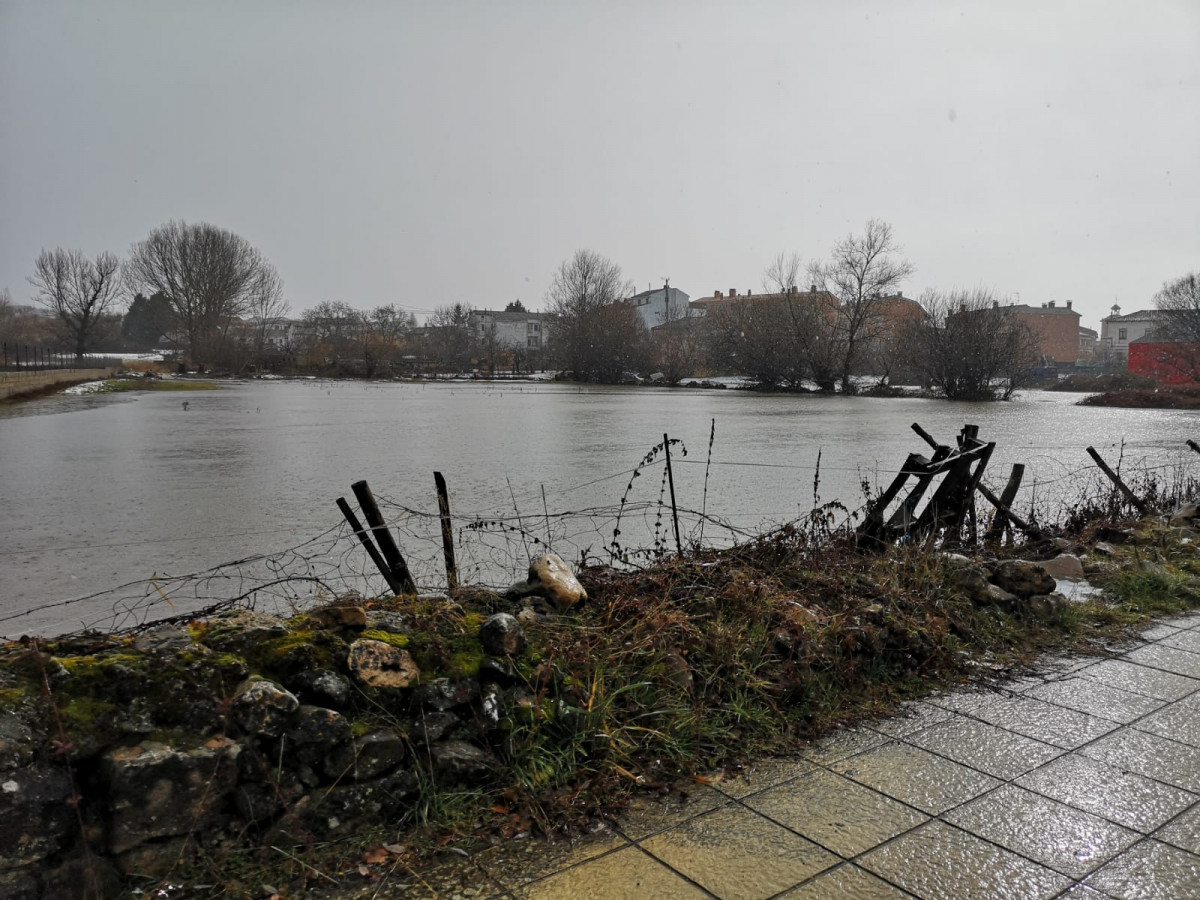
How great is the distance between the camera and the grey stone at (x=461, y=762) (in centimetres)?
267

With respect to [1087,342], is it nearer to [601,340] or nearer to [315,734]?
[601,340]

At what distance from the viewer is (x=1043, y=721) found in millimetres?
3432

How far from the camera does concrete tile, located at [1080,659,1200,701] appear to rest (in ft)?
12.3

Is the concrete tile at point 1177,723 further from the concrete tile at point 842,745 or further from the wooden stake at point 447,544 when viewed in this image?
the wooden stake at point 447,544

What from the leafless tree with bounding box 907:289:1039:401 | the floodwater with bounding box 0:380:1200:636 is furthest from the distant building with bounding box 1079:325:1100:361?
the floodwater with bounding box 0:380:1200:636

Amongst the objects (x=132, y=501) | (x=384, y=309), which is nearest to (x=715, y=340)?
(x=384, y=309)

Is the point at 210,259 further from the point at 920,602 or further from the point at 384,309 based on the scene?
the point at 920,602

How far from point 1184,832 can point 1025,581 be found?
2.45 meters

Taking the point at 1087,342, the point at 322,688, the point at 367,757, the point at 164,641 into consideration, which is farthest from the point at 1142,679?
the point at 1087,342

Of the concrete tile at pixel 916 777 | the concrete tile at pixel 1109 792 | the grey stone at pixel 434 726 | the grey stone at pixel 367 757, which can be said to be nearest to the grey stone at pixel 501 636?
the grey stone at pixel 434 726

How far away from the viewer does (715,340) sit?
63.2 metres

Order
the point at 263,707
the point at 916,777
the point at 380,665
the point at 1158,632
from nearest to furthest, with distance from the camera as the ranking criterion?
the point at 263,707
the point at 380,665
the point at 916,777
the point at 1158,632

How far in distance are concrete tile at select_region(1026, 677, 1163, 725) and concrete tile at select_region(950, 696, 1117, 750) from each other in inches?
2.8

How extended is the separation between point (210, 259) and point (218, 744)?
79.7 m
